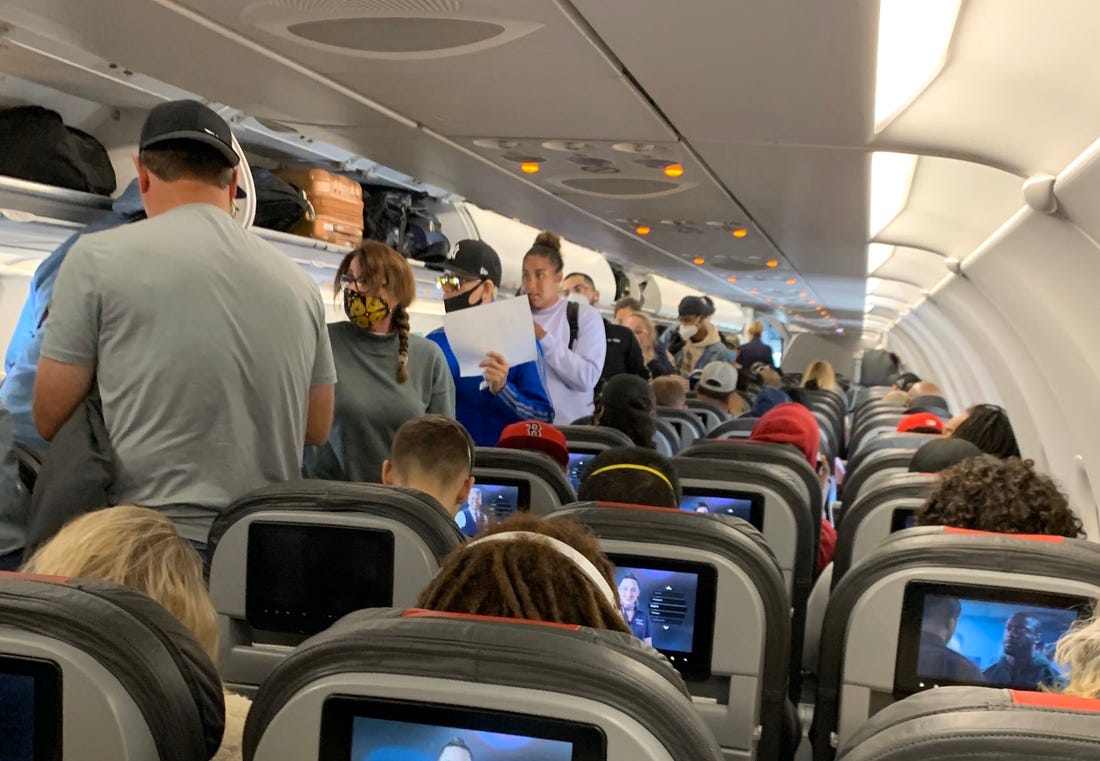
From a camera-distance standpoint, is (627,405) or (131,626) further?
(627,405)

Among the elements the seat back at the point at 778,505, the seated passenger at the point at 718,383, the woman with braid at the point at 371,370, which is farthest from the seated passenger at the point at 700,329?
the woman with braid at the point at 371,370

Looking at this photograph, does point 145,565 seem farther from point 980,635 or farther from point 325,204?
point 325,204

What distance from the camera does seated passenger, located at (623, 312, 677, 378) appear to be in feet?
33.7

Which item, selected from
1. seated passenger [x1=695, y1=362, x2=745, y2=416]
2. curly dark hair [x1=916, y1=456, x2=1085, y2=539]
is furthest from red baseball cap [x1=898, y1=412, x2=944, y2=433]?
curly dark hair [x1=916, y1=456, x2=1085, y2=539]

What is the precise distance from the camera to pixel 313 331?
342 cm

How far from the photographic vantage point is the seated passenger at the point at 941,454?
16.6 ft

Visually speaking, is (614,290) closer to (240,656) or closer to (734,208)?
(734,208)

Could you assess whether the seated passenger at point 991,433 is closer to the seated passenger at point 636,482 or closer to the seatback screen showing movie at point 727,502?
the seatback screen showing movie at point 727,502

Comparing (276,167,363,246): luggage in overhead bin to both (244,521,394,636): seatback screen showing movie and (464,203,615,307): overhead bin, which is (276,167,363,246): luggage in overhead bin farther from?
(244,521,394,636): seatback screen showing movie

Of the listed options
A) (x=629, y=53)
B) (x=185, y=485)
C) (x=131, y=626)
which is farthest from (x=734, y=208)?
(x=131, y=626)

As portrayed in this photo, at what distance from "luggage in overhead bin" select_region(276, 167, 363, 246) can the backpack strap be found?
4.59 feet

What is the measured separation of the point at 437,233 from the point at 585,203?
4.63 feet

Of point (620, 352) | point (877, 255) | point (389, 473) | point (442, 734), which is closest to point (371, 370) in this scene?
point (389, 473)

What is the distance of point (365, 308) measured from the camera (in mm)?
4227
